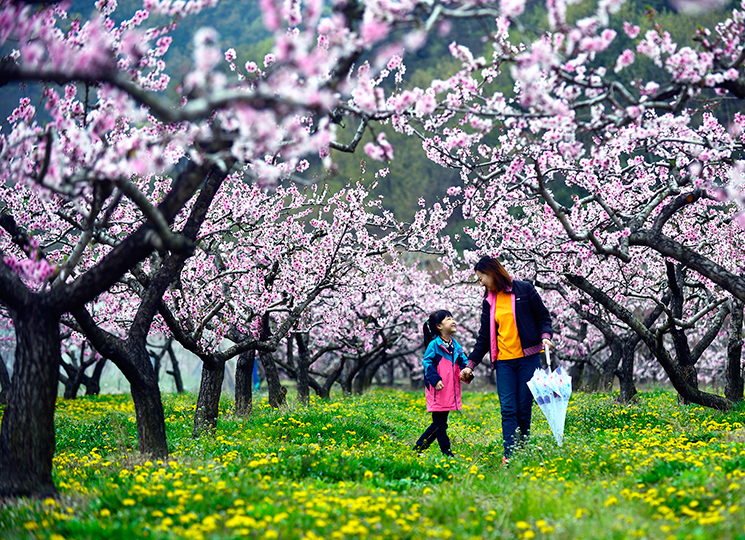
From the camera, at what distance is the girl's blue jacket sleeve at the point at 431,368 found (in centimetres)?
757

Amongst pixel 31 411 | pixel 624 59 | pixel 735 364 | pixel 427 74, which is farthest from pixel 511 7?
pixel 427 74

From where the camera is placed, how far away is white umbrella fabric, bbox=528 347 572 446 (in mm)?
6762

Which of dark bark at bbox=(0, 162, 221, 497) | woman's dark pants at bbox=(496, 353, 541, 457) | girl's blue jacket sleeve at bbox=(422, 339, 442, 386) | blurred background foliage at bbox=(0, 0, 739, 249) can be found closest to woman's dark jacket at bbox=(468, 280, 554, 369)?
woman's dark pants at bbox=(496, 353, 541, 457)

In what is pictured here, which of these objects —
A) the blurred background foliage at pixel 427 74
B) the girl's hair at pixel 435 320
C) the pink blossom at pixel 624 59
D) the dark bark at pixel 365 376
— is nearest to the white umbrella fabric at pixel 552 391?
the girl's hair at pixel 435 320

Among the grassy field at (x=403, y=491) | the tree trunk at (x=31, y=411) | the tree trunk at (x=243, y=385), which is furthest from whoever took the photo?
the tree trunk at (x=243, y=385)

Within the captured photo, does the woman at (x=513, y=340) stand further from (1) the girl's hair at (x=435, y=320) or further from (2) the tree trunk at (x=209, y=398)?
(2) the tree trunk at (x=209, y=398)

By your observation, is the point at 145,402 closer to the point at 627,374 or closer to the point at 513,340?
the point at 513,340

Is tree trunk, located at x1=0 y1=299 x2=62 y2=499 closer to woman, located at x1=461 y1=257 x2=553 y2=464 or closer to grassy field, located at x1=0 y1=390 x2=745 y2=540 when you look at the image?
grassy field, located at x1=0 y1=390 x2=745 y2=540

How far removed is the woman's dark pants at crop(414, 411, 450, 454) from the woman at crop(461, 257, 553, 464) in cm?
75

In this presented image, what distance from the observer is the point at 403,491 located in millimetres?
5070

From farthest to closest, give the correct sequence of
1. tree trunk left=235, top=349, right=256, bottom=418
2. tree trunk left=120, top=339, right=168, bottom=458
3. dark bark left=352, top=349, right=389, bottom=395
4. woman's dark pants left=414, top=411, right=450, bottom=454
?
1. dark bark left=352, top=349, right=389, bottom=395
2. tree trunk left=235, top=349, right=256, bottom=418
3. woman's dark pants left=414, top=411, right=450, bottom=454
4. tree trunk left=120, top=339, right=168, bottom=458

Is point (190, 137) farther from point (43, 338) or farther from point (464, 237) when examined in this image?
point (464, 237)

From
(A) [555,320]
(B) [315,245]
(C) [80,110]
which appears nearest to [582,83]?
(C) [80,110]

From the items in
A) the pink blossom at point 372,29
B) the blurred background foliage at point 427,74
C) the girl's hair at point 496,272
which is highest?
the blurred background foliage at point 427,74
